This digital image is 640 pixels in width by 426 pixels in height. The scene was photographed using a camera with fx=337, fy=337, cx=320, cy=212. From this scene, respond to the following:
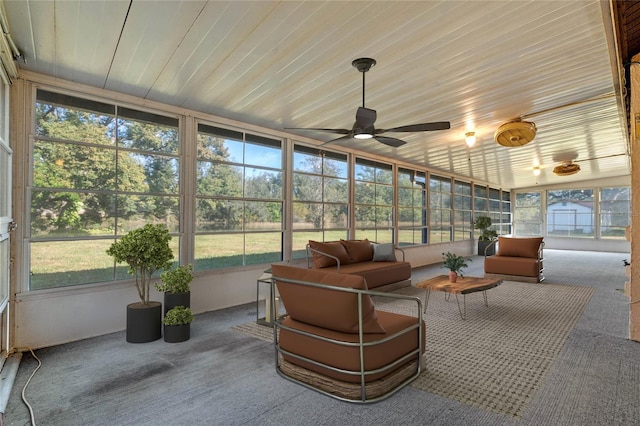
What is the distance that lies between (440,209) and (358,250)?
5100 millimetres

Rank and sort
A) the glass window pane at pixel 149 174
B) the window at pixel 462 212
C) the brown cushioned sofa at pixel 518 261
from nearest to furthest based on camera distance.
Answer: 1. the glass window pane at pixel 149 174
2. the brown cushioned sofa at pixel 518 261
3. the window at pixel 462 212

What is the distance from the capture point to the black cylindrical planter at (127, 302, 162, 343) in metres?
3.44

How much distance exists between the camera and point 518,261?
661 cm

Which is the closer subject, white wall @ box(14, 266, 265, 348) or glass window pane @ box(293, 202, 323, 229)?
white wall @ box(14, 266, 265, 348)

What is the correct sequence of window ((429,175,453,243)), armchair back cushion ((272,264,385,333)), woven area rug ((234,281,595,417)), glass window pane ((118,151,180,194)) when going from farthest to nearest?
window ((429,175,453,243))
glass window pane ((118,151,180,194))
woven area rug ((234,281,595,417))
armchair back cushion ((272,264,385,333))

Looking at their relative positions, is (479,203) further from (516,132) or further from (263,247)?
(263,247)

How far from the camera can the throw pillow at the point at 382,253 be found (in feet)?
19.8

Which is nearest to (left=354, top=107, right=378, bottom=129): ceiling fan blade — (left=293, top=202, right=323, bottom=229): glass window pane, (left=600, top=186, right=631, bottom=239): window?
(left=293, top=202, right=323, bottom=229): glass window pane

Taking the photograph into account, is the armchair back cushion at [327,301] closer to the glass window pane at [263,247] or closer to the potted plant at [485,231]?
the glass window pane at [263,247]

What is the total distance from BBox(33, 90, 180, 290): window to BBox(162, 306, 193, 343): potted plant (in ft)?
3.36

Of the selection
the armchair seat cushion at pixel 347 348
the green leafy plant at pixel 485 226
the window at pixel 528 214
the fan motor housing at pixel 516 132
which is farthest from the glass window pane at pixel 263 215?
the window at pixel 528 214

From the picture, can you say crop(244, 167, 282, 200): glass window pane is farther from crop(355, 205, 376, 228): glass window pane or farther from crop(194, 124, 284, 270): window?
crop(355, 205, 376, 228): glass window pane

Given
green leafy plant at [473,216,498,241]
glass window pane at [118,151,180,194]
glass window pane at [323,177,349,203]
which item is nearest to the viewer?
glass window pane at [118,151,180,194]

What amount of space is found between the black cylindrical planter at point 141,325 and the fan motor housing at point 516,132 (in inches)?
208
